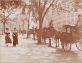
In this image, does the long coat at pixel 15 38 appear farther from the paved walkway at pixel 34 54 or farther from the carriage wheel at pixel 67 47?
the carriage wheel at pixel 67 47

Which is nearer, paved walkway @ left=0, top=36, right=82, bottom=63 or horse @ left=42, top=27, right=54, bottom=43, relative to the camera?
paved walkway @ left=0, top=36, right=82, bottom=63

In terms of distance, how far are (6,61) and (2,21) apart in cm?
41

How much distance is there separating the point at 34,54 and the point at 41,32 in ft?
0.83

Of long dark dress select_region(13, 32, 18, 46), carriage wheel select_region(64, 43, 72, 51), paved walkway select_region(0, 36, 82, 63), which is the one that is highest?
long dark dress select_region(13, 32, 18, 46)

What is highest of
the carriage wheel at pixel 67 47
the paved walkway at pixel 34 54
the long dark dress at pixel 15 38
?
the long dark dress at pixel 15 38

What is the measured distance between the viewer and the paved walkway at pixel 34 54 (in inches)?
204

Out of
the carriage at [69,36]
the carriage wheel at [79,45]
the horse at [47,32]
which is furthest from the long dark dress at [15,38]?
the carriage wheel at [79,45]

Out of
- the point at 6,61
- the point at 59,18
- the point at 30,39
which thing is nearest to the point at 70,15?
the point at 59,18

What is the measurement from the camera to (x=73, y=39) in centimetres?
524

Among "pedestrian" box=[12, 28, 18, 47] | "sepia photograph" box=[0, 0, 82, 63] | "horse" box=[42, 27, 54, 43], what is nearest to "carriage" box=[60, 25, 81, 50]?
"sepia photograph" box=[0, 0, 82, 63]

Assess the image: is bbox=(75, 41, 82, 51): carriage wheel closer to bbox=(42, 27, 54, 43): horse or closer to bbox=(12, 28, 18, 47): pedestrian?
bbox=(42, 27, 54, 43): horse

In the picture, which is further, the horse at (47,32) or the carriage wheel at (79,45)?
the horse at (47,32)

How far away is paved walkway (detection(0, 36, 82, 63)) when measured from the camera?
5.17 m

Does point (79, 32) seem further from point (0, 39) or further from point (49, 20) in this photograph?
point (0, 39)
